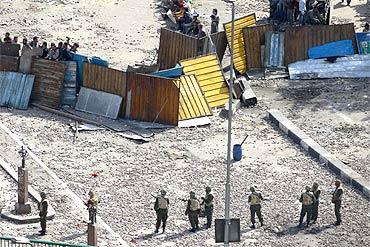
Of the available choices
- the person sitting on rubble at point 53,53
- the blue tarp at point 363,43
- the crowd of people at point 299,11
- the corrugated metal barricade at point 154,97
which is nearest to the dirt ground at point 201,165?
the corrugated metal barricade at point 154,97

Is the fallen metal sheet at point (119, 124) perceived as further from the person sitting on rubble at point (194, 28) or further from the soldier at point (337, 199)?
the soldier at point (337, 199)

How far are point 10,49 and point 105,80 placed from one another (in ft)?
12.0

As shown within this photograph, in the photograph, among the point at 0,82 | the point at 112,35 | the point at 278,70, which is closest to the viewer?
the point at 0,82

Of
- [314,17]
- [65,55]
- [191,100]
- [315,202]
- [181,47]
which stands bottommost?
[315,202]

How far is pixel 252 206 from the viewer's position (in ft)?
112

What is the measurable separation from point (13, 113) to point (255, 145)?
8.01m

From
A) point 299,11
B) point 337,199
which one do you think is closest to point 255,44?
point 299,11

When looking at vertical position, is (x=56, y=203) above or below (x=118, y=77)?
below

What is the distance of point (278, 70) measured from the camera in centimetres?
4712

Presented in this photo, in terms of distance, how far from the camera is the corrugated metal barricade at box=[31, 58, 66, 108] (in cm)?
4306

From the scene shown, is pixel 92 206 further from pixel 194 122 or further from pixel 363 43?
pixel 363 43

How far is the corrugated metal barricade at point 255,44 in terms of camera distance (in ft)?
154

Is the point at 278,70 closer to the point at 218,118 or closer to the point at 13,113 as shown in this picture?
the point at 218,118

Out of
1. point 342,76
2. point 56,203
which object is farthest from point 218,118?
point 56,203
